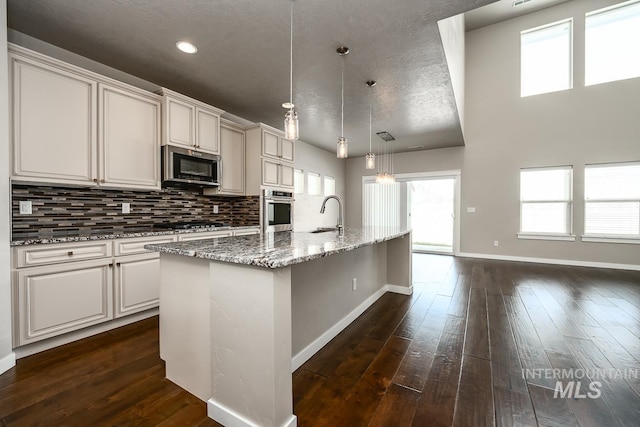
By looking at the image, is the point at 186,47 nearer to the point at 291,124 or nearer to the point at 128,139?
the point at 128,139

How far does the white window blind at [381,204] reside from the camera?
6930mm

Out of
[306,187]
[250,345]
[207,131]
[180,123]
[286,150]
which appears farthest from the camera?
[306,187]

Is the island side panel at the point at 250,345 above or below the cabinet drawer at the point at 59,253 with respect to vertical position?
below

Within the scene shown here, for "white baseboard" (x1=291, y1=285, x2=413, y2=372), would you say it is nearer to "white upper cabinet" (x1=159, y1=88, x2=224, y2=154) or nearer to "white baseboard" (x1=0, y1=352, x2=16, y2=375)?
"white baseboard" (x1=0, y1=352, x2=16, y2=375)

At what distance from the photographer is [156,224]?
10.3 ft

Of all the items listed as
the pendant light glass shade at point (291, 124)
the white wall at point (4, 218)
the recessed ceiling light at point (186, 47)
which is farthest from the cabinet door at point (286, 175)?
the white wall at point (4, 218)

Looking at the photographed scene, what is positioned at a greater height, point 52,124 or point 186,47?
point 186,47

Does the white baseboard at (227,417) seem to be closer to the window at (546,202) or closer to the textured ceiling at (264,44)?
the textured ceiling at (264,44)

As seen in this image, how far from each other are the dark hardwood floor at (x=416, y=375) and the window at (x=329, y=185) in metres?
4.27

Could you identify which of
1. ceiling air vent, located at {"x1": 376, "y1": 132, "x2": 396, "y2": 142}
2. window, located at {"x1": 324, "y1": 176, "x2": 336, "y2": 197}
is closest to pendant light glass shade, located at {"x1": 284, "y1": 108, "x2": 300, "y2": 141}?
ceiling air vent, located at {"x1": 376, "y1": 132, "x2": 396, "y2": 142}

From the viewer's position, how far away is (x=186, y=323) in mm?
1557

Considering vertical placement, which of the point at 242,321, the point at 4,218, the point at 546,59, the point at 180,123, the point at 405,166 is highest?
the point at 546,59

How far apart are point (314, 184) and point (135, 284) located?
437 cm

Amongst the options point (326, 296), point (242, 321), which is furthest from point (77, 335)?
point (326, 296)
